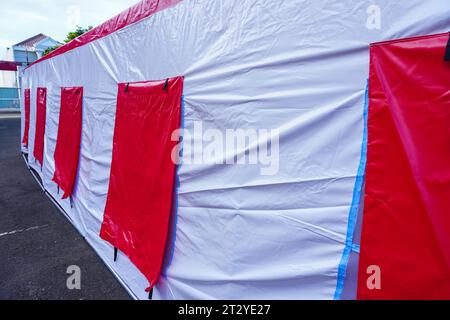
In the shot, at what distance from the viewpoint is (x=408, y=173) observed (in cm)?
107

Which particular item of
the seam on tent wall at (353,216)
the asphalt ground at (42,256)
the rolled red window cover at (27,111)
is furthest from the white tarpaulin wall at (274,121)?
the rolled red window cover at (27,111)

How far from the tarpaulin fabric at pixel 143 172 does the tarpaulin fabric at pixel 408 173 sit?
126 centimetres

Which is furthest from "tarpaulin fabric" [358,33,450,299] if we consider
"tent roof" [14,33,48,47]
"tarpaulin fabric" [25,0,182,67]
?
"tent roof" [14,33,48,47]

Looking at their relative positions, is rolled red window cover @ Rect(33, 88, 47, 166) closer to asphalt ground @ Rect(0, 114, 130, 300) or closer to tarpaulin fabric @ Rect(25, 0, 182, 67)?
asphalt ground @ Rect(0, 114, 130, 300)

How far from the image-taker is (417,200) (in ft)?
3.47

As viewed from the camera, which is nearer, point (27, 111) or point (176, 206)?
point (176, 206)

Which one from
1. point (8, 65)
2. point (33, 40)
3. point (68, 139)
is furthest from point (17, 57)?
point (68, 139)

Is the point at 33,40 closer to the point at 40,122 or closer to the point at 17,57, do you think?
the point at 17,57

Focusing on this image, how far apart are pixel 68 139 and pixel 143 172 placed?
7.91 feet

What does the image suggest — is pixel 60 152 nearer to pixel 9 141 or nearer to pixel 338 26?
pixel 338 26

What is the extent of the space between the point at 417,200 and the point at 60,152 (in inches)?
183

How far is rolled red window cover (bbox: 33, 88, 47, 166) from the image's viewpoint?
5.46 metres
